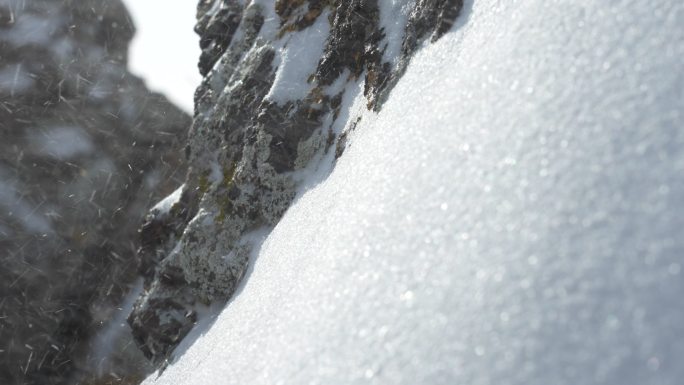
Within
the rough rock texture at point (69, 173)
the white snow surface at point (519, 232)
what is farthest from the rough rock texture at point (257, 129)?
the rough rock texture at point (69, 173)

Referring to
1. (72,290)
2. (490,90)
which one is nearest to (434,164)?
(490,90)

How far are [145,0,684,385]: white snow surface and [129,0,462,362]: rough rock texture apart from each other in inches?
125

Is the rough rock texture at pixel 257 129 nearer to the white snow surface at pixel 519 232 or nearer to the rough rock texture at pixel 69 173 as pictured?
the white snow surface at pixel 519 232

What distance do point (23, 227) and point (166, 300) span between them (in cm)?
1868

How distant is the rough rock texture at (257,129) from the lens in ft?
32.6

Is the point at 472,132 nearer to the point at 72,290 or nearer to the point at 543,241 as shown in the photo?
the point at 543,241

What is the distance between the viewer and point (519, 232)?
362 centimetres

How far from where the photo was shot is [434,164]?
4.73 meters

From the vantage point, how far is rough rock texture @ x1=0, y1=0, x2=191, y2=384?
23.8 meters

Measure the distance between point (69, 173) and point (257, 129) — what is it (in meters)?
22.4

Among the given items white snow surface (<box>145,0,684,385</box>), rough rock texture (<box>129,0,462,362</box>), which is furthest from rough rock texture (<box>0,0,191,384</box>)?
white snow surface (<box>145,0,684,385</box>)

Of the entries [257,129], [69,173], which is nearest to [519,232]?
[257,129]

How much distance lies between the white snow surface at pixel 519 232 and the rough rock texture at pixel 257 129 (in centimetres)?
318

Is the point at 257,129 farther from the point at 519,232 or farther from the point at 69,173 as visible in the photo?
the point at 69,173
